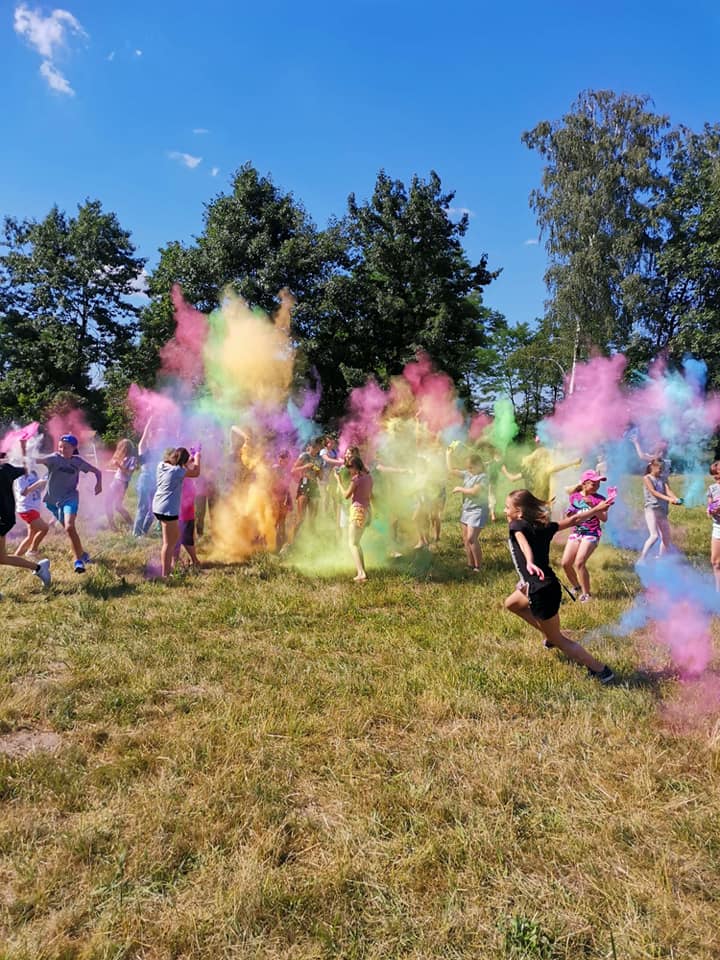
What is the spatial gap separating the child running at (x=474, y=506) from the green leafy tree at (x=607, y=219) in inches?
842

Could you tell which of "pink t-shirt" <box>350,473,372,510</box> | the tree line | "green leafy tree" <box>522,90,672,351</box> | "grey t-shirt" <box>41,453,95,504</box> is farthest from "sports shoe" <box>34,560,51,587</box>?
"green leafy tree" <box>522,90,672,351</box>

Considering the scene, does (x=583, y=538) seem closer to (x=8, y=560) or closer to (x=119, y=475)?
(x=8, y=560)

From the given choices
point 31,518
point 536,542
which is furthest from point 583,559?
point 31,518

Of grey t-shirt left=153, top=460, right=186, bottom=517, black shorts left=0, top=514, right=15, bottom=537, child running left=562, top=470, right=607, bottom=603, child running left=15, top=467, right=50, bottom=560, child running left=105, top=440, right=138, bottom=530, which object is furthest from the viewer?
child running left=105, top=440, right=138, bottom=530

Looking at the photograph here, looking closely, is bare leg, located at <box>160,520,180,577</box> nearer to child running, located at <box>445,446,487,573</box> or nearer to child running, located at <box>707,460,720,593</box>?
child running, located at <box>445,446,487,573</box>

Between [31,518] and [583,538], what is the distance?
22.4ft

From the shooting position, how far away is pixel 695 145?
1018 inches

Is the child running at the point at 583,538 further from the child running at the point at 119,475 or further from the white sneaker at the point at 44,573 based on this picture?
the child running at the point at 119,475

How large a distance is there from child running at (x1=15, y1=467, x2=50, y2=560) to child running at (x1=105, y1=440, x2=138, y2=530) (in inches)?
82.2

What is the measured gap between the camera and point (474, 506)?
25.2ft

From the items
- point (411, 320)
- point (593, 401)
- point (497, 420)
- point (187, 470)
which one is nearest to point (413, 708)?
point (187, 470)

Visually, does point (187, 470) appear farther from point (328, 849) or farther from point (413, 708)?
point (328, 849)

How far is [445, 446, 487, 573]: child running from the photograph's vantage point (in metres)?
7.64

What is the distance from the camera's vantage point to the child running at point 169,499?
6.96 m
